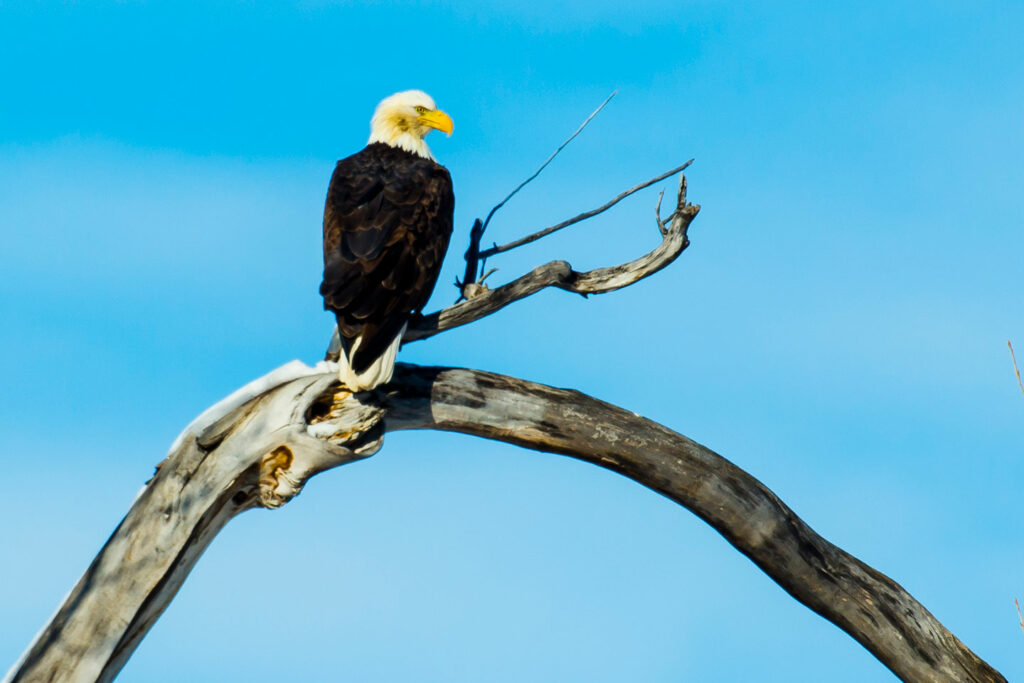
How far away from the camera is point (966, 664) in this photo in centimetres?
583

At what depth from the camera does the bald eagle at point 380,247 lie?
5480mm

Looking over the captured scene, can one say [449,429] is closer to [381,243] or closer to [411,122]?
[381,243]

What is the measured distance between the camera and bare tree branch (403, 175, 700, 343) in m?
5.85

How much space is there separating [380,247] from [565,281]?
3.26 feet

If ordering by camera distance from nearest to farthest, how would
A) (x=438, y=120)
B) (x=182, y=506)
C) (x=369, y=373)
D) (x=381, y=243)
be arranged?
(x=369, y=373) → (x=182, y=506) → (x=381, y=243) → (x=438, y=120)

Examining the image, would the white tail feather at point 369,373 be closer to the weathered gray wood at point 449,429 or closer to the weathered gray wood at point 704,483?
the weathered gray wood at point 449,429

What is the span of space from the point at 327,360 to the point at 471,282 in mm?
901

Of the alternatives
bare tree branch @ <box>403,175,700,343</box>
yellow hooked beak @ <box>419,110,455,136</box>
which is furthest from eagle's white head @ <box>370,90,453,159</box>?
bare tree branch @ <box>403,175,700,343</box>

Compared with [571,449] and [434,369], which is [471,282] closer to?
[434,369]

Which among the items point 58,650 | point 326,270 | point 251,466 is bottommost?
point 58,650

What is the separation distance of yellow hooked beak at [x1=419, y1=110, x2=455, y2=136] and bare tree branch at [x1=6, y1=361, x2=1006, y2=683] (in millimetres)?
2165

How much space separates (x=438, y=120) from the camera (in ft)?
24.1

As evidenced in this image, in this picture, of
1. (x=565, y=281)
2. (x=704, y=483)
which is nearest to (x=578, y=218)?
(x=565, y=281)

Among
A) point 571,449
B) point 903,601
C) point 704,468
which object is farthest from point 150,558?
point 903,601
